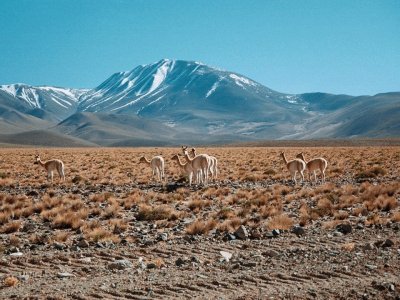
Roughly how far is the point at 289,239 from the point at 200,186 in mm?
10254

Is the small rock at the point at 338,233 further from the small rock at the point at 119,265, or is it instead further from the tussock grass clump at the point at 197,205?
the tussock grass clump at the point at 197,205

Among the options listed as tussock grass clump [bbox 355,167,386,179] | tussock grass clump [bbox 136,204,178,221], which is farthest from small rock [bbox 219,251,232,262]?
tussock grass clump [bbox 355,167,386,179]

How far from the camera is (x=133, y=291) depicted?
6.49m

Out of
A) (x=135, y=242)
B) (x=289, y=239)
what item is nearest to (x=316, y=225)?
(x=289, y=239)

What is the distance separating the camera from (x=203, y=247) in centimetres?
916

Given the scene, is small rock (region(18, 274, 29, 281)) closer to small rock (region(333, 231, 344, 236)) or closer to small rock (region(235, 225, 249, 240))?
small rock (region(235, 225, 249, 240))

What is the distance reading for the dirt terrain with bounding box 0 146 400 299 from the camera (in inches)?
261

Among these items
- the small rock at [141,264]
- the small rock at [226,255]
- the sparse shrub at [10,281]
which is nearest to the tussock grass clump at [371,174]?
the small rock at [226,255]

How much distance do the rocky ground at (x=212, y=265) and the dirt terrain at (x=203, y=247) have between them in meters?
0.02

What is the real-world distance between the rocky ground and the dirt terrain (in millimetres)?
19

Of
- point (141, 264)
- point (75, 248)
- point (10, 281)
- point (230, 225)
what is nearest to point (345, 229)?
point (230, 225)

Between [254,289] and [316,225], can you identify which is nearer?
[254,289]

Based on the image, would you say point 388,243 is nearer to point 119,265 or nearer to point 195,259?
point 195,259

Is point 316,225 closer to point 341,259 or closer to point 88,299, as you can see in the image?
point 341,259
